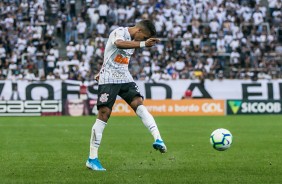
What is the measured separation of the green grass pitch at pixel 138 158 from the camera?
1105cm

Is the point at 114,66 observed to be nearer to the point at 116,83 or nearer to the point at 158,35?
the point at 116,83

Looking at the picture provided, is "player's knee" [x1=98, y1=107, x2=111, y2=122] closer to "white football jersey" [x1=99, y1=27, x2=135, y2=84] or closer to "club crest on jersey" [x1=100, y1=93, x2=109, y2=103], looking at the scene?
"club crest on jersey" [x1=100, y1=93, x2=109, y2=103]

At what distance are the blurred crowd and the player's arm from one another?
26807mm

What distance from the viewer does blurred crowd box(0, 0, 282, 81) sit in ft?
130

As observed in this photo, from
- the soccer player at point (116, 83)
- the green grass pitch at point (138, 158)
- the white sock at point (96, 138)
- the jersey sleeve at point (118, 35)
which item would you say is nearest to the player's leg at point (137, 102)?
the soccer player at point (116, 83)

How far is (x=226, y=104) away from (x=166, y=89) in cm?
339

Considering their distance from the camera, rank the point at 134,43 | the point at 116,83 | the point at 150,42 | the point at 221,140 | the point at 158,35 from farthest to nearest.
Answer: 1. the point at 158,35
2. the point at 221,140
3. the point at 116,83
4. the point at 134,43
5. the point at 150,42

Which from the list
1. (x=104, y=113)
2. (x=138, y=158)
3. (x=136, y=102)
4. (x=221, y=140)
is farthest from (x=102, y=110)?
(x=221, y=140)

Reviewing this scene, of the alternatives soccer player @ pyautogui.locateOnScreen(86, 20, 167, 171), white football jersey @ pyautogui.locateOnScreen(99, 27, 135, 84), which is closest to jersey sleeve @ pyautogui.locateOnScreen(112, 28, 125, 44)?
soccer player @ pyautogui.locateOnScreen(86, 20, 167, 171)

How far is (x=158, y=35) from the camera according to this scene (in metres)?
42.2

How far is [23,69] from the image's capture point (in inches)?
1542

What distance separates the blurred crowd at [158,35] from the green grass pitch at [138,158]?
50.8ft

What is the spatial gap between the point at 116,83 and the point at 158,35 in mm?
29716

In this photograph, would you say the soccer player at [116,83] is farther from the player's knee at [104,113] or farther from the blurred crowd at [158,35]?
the blurred crowd at [158,35]
